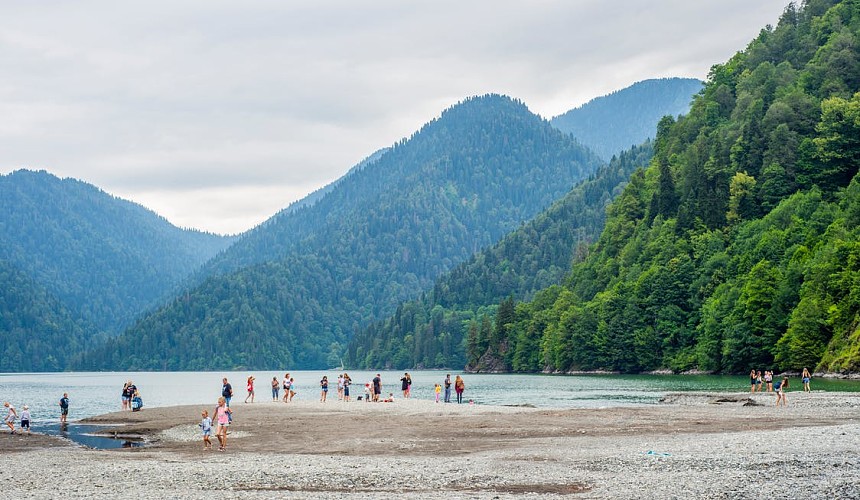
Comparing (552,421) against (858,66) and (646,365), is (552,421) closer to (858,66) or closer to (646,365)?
(646,365)

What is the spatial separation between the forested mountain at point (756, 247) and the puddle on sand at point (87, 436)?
83.0 m

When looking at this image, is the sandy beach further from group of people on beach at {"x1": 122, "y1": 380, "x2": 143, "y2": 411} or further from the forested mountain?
the forested mountain

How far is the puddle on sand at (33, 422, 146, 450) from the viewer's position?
56.8 metres

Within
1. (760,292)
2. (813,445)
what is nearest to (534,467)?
(813,445)

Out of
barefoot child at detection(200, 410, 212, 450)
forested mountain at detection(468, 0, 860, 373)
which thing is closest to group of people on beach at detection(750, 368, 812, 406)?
forested mountain at detection(468, 0, 860, 373)

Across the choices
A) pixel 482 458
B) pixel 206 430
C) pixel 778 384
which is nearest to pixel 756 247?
pixel 778 384

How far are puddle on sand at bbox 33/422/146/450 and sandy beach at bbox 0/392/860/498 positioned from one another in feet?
4.68

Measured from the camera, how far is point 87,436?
210 feet

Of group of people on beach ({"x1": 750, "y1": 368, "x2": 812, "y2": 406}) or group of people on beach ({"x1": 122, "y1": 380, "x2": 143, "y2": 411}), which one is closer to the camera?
group of people on beach ({"x1": 750, "y1": 368, "x2": 812, "y2": 406})

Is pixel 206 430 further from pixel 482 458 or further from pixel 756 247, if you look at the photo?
pixel 756 247

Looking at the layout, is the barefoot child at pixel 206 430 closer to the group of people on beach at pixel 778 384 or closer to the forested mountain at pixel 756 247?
the group of people on beach at pixel 778 384

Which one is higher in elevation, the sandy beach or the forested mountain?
the forested mountain

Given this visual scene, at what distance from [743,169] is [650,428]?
133585mm

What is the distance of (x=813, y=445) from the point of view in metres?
40.1
